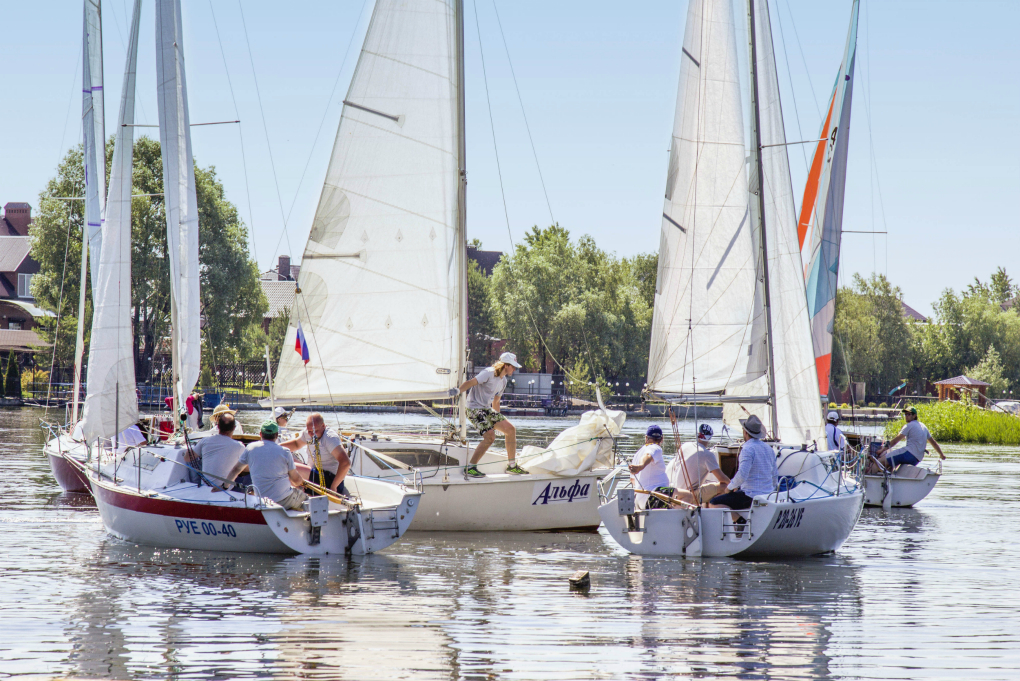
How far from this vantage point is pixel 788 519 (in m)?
14.1

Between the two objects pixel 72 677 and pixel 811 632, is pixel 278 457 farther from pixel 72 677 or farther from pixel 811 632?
pixel 811 632

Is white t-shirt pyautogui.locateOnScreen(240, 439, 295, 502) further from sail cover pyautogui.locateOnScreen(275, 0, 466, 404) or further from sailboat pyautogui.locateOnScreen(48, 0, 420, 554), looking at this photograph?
sail cover pyautogui.locateOnScreen(275, 0, 466, 404)

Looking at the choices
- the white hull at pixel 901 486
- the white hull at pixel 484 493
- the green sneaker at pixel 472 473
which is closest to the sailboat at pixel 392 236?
the white hull at pixel 484 493

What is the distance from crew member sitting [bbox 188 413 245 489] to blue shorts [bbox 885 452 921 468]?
13840 mm

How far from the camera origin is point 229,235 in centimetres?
6178

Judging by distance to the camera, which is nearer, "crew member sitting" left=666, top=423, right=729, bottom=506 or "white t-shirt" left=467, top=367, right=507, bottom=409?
"crew member sitting" left=666, top=423, right=729, bottom=506

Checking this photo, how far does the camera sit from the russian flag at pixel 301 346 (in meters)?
17.3

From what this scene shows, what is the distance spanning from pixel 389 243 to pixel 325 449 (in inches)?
172

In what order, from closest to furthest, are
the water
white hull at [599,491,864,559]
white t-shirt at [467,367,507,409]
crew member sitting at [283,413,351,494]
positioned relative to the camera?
the water < white hull at [599,491,864,559] < crew member sitting at [283,413,351,494] < white t-shirt at [467,367,507,409]

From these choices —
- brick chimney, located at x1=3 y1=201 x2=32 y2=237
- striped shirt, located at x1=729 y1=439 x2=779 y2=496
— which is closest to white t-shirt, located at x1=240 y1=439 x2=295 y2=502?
striped shirt, located at x1=729 y1=439 x2=779 y2=496

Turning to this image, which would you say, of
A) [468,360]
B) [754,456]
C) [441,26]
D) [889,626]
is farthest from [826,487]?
[441,26]

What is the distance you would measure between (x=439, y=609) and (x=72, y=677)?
12.4ft

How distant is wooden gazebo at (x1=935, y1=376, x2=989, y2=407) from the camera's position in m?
67.6

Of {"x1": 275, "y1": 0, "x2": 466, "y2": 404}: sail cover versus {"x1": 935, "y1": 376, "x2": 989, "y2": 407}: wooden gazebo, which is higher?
{"x1": 275, "y1": 0, "x2": 466, "y2": 404}: sail cover
